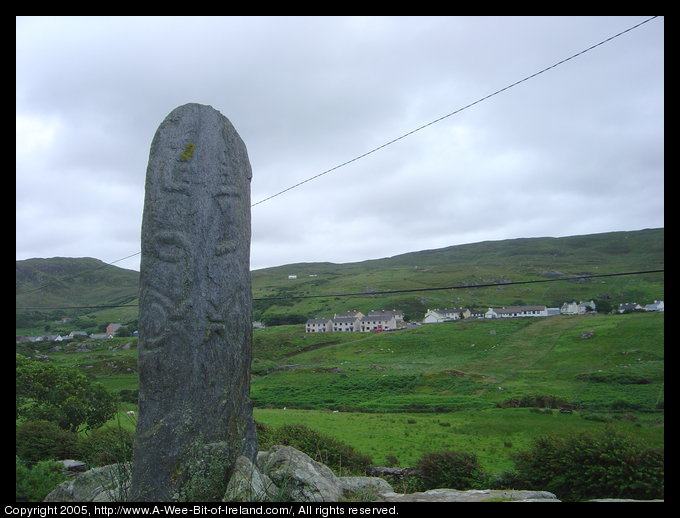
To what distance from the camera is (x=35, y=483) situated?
30.8 feet

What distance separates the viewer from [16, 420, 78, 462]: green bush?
14.1m

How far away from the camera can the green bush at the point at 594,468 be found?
500 inches

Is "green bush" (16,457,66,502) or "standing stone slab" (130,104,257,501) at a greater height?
"standing stone slab" (130,104,257,501)

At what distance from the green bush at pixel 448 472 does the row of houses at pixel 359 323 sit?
3546 inches

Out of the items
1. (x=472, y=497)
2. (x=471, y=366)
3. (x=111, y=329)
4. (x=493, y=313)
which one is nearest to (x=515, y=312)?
(x=493, y=313)

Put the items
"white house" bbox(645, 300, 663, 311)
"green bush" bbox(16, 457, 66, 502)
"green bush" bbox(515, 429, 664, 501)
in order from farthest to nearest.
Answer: "white house" bbox(645, 300, 663, 311) < "green bush" bbox(515, 429, 664, 501) < "green bush" bbox(16, 457, 66, 502)

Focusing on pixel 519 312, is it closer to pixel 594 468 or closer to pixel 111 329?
pixel 111 329

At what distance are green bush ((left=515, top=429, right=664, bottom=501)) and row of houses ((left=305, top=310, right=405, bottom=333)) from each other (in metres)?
91.0

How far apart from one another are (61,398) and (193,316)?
17.7m

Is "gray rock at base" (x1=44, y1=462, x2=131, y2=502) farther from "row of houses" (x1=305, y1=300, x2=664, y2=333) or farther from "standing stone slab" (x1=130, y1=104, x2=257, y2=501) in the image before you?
"row of houses" (x1=305, y1=300, x2=664, y2=333)

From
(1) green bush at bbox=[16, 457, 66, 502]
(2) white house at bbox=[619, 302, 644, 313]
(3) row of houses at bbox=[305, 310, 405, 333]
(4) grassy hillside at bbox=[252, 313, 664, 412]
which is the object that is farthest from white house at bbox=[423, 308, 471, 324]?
(1) green bush at bbox=[16, 457, 66, 502]

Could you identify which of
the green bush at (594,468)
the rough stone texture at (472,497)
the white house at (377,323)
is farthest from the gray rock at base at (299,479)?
the white house at (377,323)

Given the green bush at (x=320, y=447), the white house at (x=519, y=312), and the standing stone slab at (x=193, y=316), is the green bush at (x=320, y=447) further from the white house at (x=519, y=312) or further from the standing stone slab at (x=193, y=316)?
the white house at (x=519, y=312)

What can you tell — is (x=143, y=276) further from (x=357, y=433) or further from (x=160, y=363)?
(x=357, y=433)
